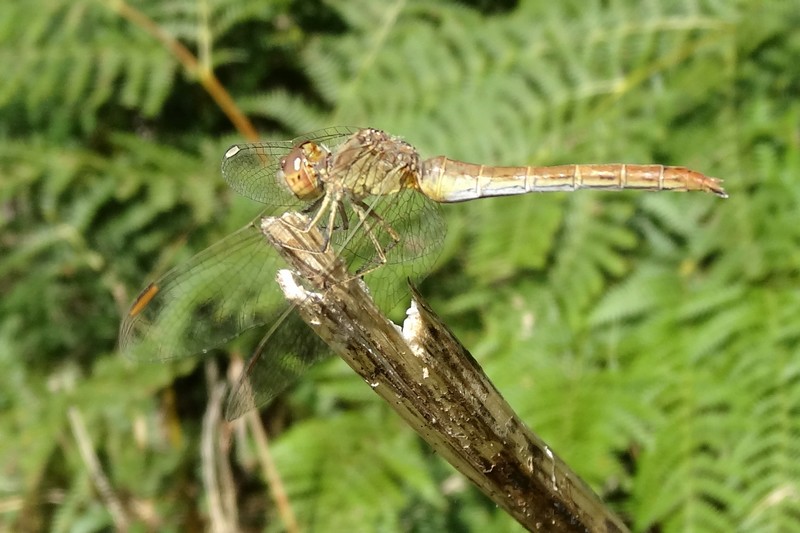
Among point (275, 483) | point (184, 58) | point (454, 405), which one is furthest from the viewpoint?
point (184, 58)

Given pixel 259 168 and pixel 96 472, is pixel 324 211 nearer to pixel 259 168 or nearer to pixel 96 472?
pixel 259 168

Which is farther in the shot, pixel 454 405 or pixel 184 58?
pixel 184 58

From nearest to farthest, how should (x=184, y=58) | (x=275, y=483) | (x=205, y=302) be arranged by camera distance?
A: (x=205, y=302) < (x=275, y=483) < (x=184, y=58)

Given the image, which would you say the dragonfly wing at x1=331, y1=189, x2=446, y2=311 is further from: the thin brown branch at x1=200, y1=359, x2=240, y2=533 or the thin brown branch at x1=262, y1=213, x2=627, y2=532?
the thin brown branch at x1=200, y1=359, x2=240, y2=533

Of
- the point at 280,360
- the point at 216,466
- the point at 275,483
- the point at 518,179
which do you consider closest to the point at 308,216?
the point at 280,360

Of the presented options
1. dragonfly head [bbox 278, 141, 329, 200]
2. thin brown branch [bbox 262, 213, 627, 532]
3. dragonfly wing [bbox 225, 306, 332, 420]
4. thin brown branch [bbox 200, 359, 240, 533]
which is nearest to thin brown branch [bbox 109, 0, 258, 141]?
thin brown branch [bbox 200, 359, 240, 533]

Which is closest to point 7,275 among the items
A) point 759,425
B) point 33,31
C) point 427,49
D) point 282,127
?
point 33,31
